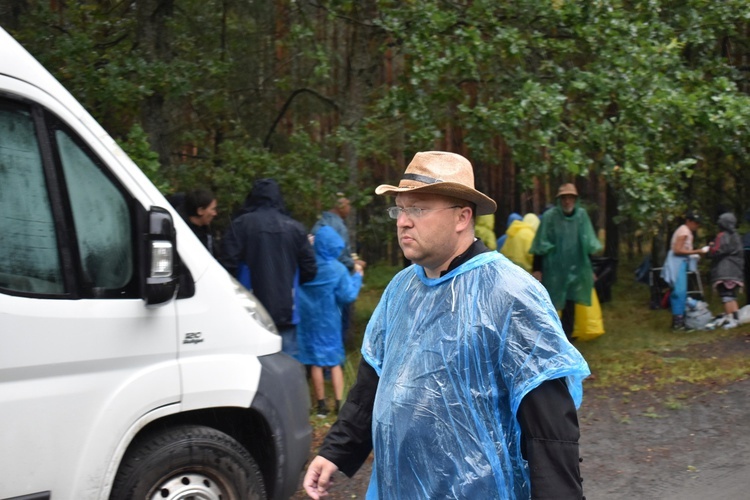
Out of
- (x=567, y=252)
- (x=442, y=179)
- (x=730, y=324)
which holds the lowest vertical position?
(x=730, y=324)

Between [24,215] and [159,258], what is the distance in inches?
23.2

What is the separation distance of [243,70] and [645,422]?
774 centimetres

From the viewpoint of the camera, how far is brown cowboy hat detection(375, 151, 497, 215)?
2795 mm

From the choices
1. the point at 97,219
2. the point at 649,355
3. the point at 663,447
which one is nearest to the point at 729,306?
the point at 649,355

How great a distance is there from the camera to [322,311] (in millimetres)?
7891

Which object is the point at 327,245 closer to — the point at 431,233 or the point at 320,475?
the point at 320,475

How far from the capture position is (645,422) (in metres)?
7.88

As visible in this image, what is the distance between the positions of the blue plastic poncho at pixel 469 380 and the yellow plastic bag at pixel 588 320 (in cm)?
849

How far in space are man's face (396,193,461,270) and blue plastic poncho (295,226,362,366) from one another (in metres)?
5.06

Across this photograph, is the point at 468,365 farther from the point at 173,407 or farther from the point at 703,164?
the point at 703,164

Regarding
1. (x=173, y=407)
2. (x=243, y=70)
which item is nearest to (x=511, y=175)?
(x=243, y=70)

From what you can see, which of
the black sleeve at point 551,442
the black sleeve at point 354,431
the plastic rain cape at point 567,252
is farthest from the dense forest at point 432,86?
the black sleeve at point 551,442

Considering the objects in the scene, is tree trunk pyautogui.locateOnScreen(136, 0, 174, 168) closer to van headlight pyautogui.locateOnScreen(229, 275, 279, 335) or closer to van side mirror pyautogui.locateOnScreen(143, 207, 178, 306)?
van headlight pyautogui.locateOnScreen(229, 275, 279, 335)

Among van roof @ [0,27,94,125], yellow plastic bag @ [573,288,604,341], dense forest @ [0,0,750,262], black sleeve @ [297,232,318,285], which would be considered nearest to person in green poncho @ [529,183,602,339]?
yellow plastic bag @ [573,288,604,341]
